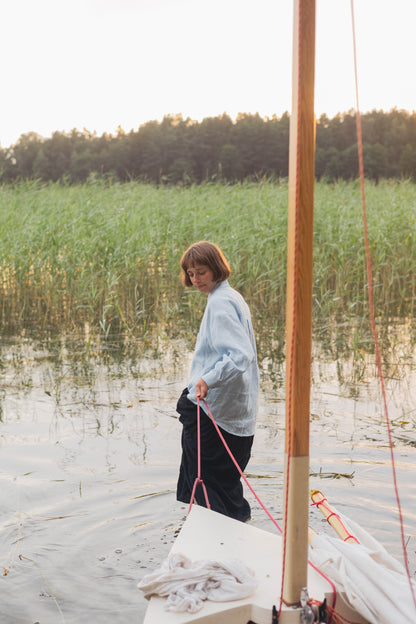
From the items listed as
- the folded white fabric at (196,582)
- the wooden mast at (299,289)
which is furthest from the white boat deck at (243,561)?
the wooden mast at (299,289)

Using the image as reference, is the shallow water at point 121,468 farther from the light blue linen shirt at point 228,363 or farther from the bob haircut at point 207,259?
the bob haircut at point 207,259

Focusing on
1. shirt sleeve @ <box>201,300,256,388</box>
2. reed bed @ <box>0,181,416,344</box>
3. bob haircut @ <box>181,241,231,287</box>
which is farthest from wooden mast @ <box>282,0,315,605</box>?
reed bed @ <box>0,181,416,344</box>

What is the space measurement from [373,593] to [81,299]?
6020 mm

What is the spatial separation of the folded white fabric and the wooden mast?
195 mm

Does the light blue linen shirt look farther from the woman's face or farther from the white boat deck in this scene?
the white boat deck

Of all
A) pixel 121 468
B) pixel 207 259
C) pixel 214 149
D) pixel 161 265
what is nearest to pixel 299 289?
pixel 207 259

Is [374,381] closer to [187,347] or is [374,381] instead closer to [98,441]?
[187,347]

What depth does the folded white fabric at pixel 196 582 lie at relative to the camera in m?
2.02

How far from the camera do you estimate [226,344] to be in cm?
275

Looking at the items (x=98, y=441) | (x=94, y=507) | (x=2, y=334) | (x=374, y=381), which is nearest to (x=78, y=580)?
(x=94, y=507)

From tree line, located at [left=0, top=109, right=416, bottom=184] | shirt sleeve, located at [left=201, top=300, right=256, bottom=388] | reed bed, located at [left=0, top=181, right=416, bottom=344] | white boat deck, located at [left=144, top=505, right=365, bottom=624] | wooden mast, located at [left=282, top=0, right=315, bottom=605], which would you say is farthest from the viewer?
tree line, located at [left=0, top=109, right=416, bottom=184]

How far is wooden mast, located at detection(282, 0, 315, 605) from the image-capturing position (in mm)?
1828

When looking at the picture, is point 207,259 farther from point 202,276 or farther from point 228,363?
point 228,363

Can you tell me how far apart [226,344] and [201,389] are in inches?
7.9
